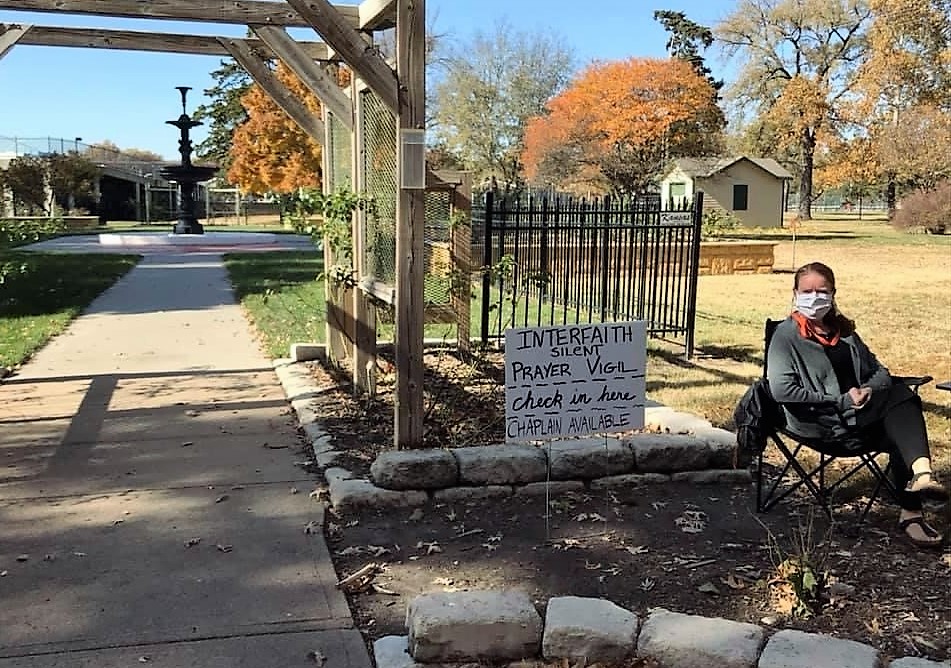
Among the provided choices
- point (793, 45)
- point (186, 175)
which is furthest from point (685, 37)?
point (186, 175)

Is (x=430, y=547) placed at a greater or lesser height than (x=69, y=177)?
lesser

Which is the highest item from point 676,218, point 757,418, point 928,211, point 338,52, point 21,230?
point 338,52

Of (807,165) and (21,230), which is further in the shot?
(807,165)

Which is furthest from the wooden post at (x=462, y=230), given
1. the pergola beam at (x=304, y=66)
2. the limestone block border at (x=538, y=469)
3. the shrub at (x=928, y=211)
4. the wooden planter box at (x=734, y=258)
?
the shrub at (x=928, y=211)

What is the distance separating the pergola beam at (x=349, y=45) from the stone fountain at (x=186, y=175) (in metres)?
27.0

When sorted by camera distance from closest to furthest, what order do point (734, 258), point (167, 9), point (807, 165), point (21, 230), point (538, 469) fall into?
point (538, 469), point (167, 9), point (21, 230), point (734, 258), point (807, 165)

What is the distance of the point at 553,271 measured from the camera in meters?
10.3

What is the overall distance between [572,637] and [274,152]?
33.1m

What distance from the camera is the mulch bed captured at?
322cm

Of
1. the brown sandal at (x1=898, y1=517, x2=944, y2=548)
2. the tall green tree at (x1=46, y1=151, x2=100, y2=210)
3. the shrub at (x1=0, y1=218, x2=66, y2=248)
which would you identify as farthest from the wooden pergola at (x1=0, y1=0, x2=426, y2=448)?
the tall green tree at (x1=46, y1=151, x2=100, y2=210)

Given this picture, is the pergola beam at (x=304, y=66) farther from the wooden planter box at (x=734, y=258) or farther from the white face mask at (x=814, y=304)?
the wooden planter box at (x=734, y=258)

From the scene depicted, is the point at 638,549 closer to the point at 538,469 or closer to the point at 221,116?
the point at 538,469

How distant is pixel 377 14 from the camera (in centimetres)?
511

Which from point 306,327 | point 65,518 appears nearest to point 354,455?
point 65,518
